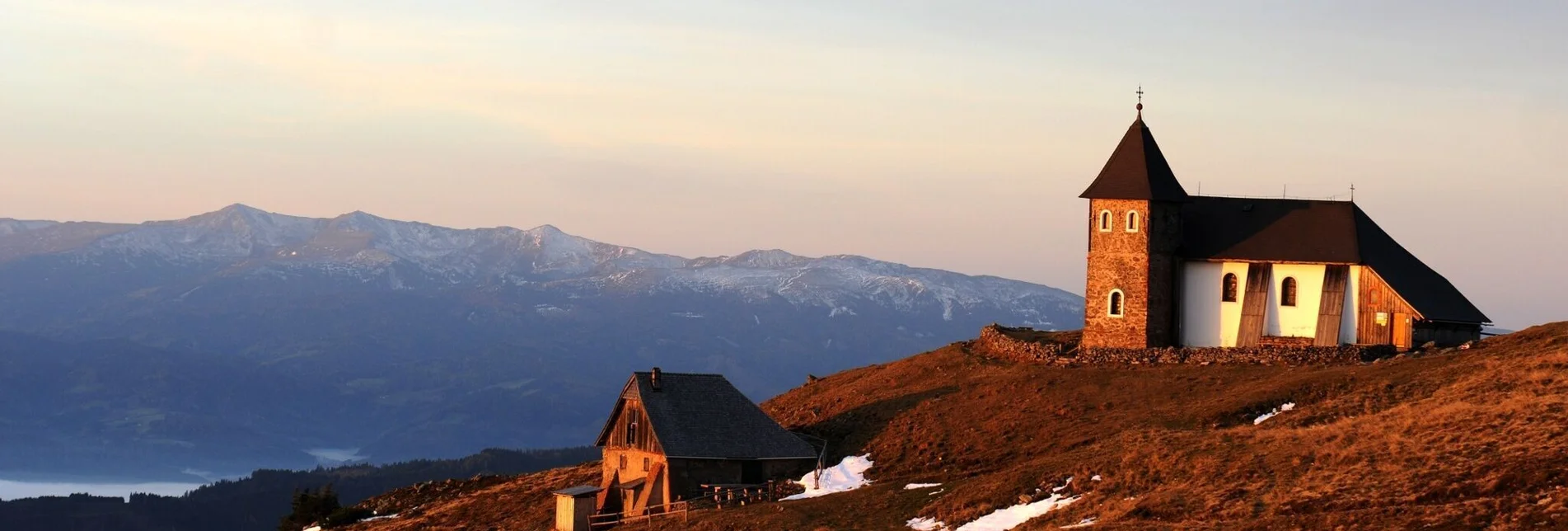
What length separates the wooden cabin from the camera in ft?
224

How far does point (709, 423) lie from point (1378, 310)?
91.1 ft

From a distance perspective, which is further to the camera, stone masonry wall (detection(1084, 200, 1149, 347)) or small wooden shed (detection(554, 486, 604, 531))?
stone masonry wall (detection(1084, 200, 1149, 347))

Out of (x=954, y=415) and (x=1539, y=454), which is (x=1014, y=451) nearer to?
(x=954, y=415)

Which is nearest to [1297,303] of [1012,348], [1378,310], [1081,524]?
[1378,310]

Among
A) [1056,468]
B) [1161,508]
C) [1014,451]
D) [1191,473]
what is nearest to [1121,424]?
[1014,451]

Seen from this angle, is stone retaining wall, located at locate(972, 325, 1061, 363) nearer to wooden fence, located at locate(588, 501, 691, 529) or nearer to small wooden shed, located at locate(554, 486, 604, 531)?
wooden fence, located at locate(588, 501, 691, 529)

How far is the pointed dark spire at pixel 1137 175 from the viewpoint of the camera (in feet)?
257

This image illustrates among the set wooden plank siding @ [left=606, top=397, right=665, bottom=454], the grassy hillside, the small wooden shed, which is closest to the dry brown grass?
the grassy hillside

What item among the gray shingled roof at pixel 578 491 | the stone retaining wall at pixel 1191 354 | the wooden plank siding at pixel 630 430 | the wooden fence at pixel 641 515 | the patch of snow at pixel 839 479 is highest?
the stone retaining wall at pixel 1191 354

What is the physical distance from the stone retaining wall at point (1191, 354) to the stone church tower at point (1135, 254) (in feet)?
6.57

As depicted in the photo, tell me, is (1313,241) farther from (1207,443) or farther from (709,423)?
(709,423)

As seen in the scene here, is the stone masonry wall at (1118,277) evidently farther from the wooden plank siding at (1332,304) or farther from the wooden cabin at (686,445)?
the wooden cabin at (686,445)

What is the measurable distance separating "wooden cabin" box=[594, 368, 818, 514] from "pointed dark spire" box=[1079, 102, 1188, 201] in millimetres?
18504

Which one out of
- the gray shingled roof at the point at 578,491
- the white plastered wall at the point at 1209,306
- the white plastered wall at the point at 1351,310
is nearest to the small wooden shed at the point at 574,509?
the gray shingled roof at the point at 578,491
